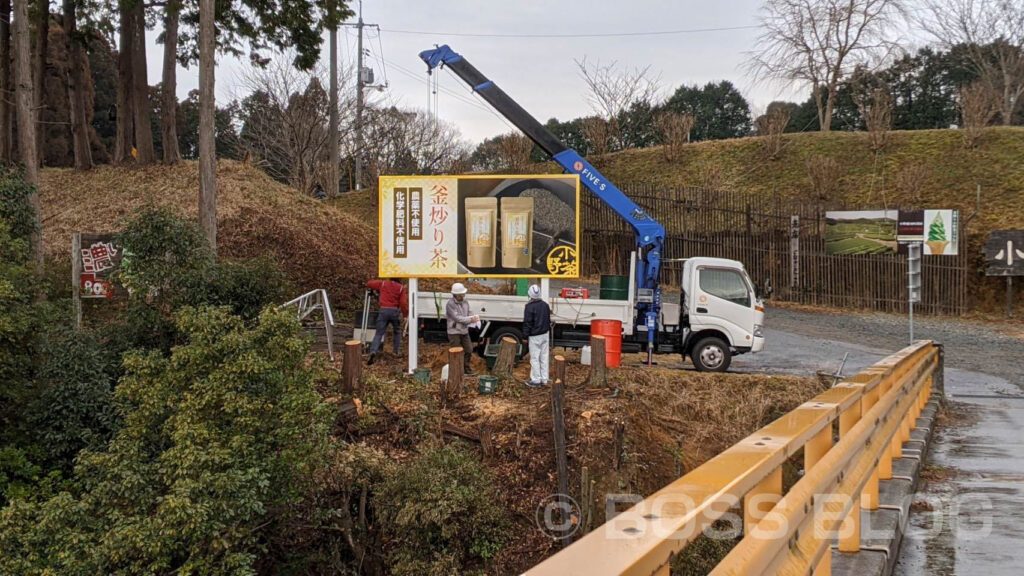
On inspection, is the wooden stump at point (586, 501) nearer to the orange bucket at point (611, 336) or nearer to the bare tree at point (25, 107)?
the orange bucket at point (611, 336)

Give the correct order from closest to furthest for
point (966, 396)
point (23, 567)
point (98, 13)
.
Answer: point (23, 567), point (966, 396), point (98, 13)

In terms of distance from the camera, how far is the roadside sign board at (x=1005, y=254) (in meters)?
29.2

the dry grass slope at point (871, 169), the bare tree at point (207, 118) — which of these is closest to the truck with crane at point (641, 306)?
the bare tree at point (207, 118)

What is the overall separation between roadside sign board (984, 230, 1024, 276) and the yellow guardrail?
27.6 meters

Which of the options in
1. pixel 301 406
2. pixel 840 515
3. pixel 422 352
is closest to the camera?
pixel 840 515

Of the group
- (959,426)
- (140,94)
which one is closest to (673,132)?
(140,94)

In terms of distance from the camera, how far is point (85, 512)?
10.8 m

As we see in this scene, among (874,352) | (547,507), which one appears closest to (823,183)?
(874,352)

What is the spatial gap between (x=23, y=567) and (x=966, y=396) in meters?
16.3

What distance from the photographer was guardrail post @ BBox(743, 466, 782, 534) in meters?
3.00

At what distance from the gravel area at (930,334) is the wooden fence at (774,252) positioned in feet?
4.11

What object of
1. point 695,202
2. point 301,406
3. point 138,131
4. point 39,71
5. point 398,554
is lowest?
point 398,554

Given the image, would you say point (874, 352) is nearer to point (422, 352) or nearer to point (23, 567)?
point (422, 352)

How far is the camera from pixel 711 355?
18.6m
